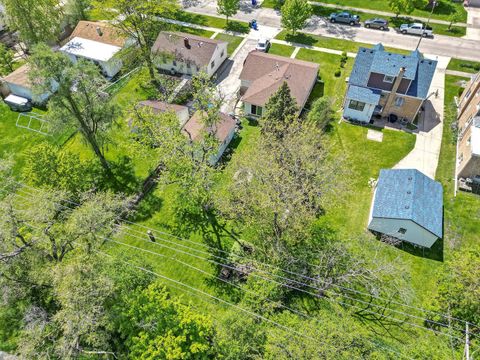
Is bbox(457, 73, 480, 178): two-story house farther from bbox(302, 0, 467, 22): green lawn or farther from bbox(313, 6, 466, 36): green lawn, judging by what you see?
bbox(302, 0, 467, 22): green lawn

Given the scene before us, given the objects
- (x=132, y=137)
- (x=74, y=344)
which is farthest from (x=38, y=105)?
(x=74, y=344)

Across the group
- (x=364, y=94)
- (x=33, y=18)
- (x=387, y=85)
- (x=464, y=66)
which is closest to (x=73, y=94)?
(x=33, y=18)

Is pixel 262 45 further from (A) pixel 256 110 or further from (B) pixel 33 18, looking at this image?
(B) pixel 33 18

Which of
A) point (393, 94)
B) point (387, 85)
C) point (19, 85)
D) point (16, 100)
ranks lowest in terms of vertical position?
point (16, 100)

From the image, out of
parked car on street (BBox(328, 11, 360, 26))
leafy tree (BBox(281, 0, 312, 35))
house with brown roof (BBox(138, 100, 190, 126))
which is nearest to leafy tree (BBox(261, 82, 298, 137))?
house with brown roof (BBox(138, 100, 190, 126))

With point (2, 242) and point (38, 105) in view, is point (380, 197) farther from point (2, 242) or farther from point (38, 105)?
point (38, 105)

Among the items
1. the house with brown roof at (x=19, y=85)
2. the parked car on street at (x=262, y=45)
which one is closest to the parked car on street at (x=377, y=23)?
the parked car on street at (x=262, y=45)

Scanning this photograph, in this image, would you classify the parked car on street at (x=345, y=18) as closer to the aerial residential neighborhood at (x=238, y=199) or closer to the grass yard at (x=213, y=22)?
the aerial residential neighborhood at (x=238, y=199)
